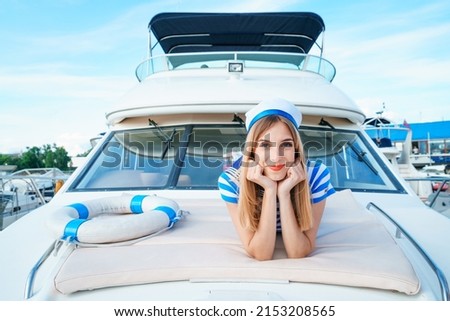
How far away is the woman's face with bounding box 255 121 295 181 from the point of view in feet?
5.49

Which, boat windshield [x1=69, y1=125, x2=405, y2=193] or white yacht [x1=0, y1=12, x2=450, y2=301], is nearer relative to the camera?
white yacht [x1=0, y1=12, x2=450, y2=301]

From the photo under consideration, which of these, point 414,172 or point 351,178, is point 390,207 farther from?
point 414,172

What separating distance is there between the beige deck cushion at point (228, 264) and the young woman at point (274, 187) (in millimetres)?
94

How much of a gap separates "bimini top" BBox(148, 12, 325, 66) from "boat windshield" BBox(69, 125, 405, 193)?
2139mm

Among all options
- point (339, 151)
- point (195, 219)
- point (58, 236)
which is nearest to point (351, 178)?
point (339, 151)

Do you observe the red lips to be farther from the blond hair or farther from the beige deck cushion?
the beige deck cushion

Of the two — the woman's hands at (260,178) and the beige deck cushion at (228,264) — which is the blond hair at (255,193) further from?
the beige deck cushion at (228,264)

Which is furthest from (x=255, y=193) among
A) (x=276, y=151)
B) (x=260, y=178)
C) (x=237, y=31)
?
(x=237, y=31)

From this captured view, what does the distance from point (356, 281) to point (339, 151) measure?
2100 mm

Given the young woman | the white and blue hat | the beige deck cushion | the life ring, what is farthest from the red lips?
the life ring

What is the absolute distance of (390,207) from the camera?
279 centimetres

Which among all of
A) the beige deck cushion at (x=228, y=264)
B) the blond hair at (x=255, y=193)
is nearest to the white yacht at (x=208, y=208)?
the beige deck cushion at (x=228, y=264)

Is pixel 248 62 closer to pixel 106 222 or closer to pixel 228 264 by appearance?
pixel 106 222

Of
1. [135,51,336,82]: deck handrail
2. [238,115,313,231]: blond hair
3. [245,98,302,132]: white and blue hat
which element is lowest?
[238,115,313,231]: blond hair
